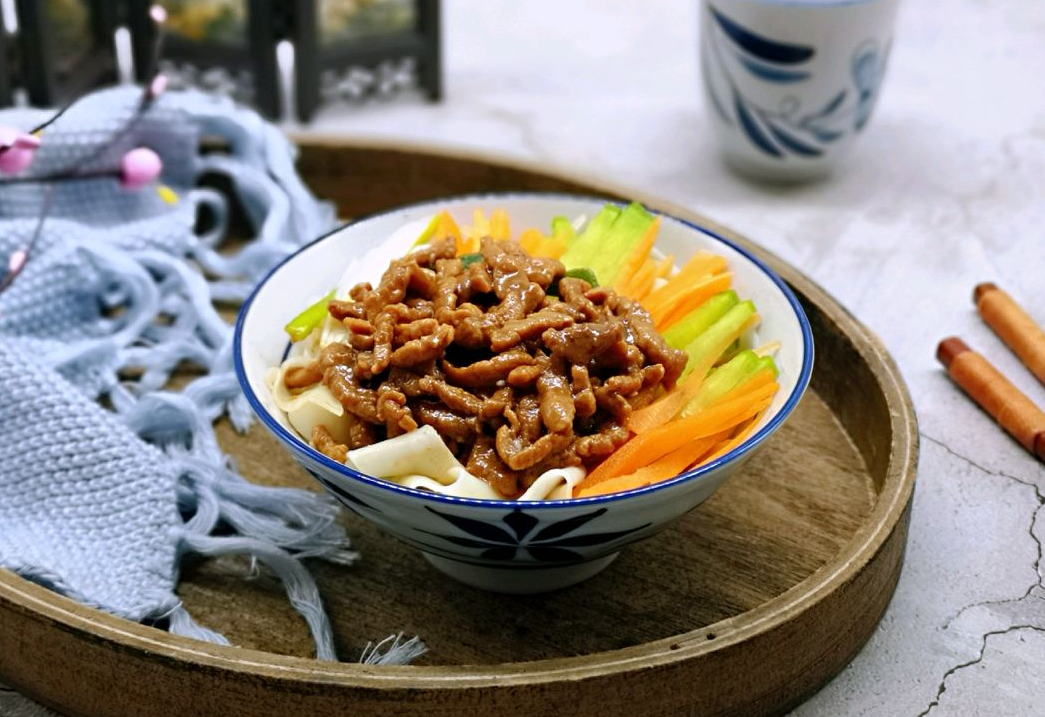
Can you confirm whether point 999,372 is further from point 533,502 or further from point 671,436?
point 533,502

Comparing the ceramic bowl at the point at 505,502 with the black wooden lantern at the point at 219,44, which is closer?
the ceramic bowl at the point at 505,502

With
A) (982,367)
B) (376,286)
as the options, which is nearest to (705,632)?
(376,286)

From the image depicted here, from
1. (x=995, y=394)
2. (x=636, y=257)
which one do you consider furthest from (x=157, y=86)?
(x=995, y=394)

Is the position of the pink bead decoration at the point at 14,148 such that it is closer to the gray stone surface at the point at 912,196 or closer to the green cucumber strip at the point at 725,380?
the gray stone surface at the point at 912,196

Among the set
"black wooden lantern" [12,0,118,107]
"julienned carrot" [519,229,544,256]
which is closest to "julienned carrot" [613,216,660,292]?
"julienned carrot" [519,229,544,256]

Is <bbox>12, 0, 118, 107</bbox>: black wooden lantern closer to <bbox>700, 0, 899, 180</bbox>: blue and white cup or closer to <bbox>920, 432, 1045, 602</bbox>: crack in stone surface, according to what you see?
<bbox>700, 0, 899, 180</bbox>: blue and white cup

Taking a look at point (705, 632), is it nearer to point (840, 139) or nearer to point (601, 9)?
point (840, 139)

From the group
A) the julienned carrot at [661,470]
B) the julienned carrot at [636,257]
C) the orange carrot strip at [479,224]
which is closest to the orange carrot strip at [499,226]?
the orange carrot strip at [479,224]
